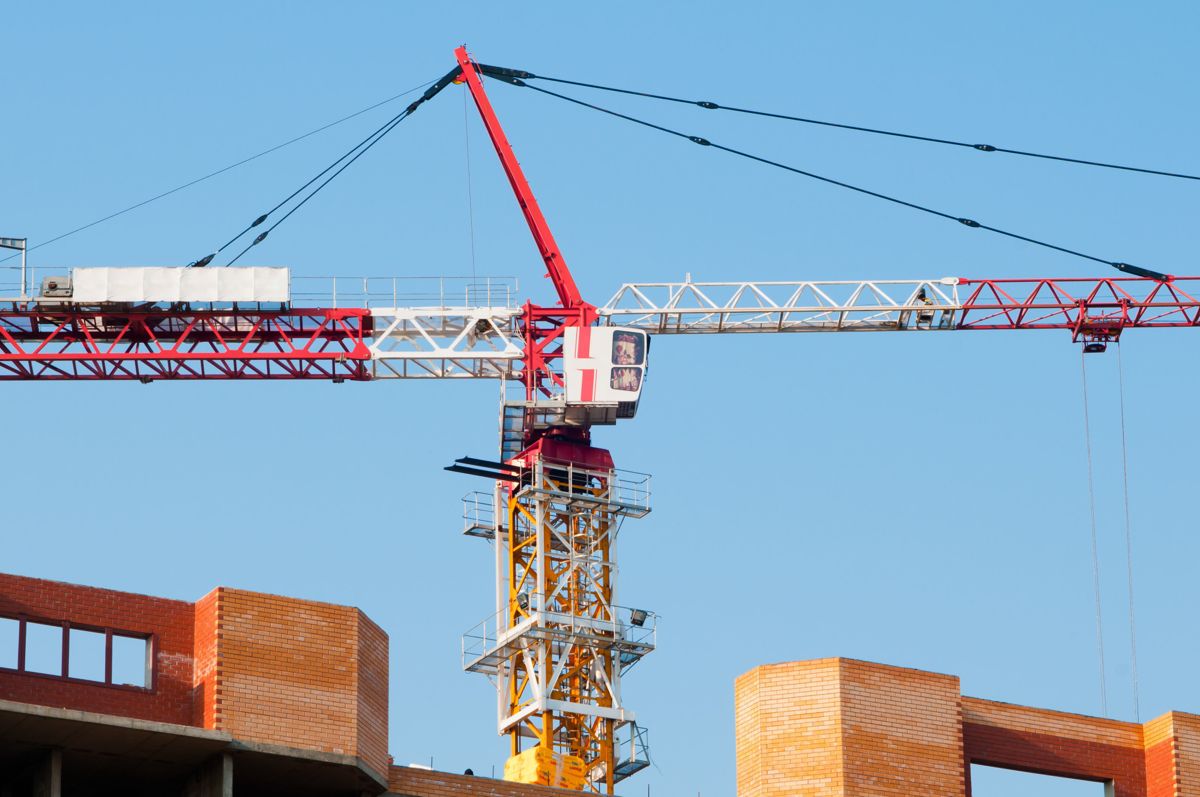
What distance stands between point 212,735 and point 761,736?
1235 centimetres

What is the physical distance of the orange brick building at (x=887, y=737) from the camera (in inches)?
2159

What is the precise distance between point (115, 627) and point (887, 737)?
53.7 ft

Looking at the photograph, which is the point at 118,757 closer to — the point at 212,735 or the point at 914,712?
the point at 212,735

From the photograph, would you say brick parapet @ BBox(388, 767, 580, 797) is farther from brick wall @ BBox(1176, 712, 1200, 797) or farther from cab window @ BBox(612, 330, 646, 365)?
cab window @ BBox(612, 330, 646, 365)

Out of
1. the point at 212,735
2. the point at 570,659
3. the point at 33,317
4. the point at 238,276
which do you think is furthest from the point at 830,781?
the point at 33,317

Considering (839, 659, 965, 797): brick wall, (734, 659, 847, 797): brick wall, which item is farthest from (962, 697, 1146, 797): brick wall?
(734, 659, 847, 797): brick wall

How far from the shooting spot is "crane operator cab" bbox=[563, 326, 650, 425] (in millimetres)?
90062

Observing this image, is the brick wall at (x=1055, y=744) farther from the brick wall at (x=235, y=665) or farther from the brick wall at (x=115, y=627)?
the brick wall at (x=115, y=627)

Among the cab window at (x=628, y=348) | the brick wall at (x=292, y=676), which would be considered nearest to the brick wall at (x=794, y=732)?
the brick wall at (x=292, y=676)

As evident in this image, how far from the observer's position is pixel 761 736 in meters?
55.5

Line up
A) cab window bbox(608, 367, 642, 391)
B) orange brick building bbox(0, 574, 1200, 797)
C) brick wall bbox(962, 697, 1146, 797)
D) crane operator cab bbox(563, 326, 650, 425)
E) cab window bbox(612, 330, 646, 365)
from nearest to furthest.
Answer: orange brick building bbox(0, 574, 1200, 797) < brick wall bbox(962, 697, 1146, 797) < crane operator cab bbox(563, 326, 650, 425) < cab window bbox(608, 367, 642, 391) < cab window bbox(612, 330, 646, 365)

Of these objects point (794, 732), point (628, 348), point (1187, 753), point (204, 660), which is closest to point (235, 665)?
point (204, 660)

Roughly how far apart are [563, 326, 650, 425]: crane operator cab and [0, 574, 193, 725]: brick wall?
39507 mm

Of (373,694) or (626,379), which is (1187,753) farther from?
(626,379)
